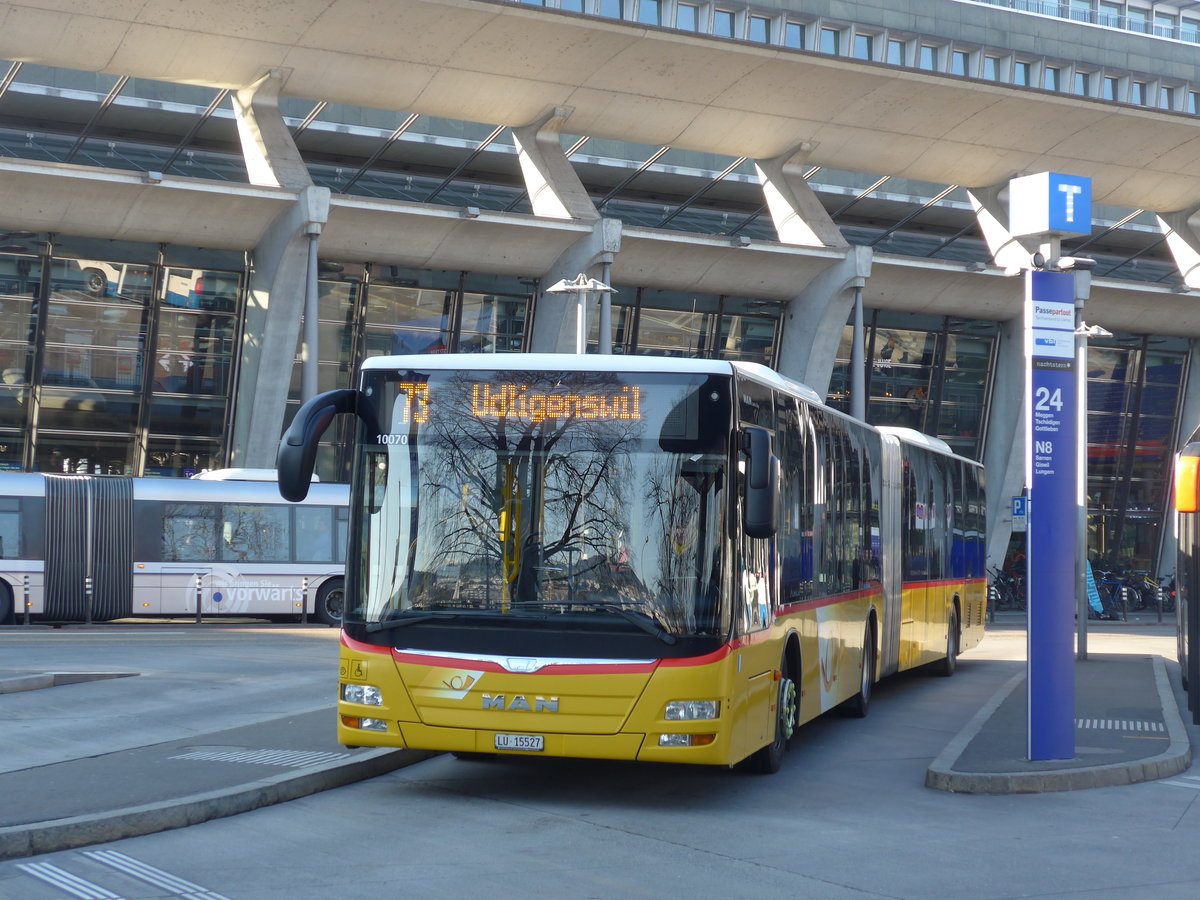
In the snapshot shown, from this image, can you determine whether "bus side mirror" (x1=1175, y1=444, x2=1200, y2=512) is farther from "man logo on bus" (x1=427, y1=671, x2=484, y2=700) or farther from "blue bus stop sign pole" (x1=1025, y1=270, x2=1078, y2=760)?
"man logo on bus" (x1=427, y1=671, x2=484, y2=700)

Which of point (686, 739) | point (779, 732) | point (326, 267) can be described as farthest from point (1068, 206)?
point (326, 267)

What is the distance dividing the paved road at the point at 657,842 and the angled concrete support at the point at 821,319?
89.0 feet

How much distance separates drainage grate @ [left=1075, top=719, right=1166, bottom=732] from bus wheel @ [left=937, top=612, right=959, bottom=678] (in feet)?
21.0

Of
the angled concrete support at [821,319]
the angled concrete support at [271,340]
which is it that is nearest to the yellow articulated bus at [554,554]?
the angled concrete support at [271,340]

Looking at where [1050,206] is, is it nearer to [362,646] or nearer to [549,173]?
[362,646]

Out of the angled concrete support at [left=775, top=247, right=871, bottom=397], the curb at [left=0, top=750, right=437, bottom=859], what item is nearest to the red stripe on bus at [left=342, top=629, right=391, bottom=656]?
the curb at [left=0, top=750, right=437, bottom=859]

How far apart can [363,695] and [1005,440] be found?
127 ft

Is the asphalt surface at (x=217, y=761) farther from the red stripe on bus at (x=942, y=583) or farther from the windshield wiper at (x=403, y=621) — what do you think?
the red stripe on bus at (x=942, y=583)

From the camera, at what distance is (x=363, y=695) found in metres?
8.91

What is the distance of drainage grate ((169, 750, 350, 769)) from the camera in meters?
9.61

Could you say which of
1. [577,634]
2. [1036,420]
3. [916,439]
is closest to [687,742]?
[577,634]

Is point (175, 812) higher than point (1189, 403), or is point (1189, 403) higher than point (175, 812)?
point (1189, 403)

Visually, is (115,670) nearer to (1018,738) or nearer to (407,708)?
(407,708)

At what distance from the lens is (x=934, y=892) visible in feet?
22.2
